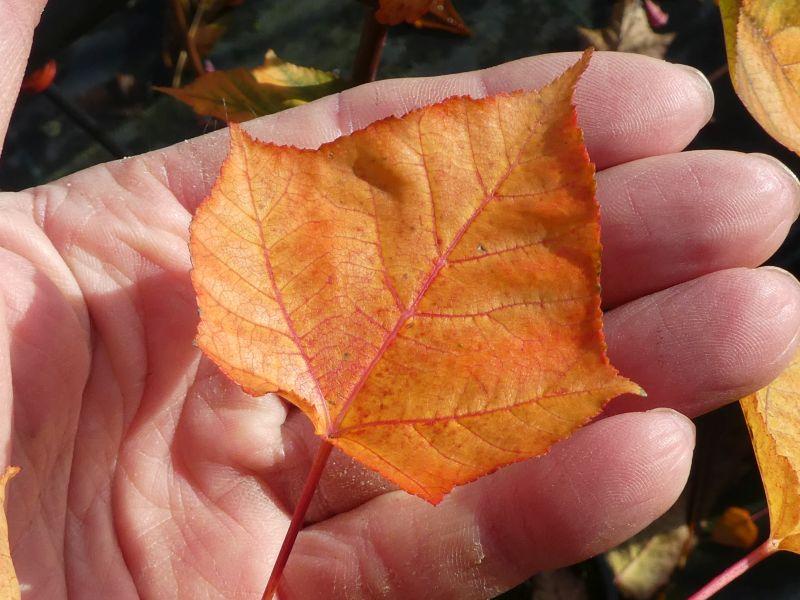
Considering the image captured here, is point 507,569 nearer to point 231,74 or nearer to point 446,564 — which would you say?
point 446,564

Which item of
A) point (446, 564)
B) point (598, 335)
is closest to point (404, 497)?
point (446, 564)

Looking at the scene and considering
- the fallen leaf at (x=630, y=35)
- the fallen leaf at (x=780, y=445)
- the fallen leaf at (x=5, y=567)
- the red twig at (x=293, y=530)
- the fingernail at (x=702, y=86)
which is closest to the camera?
the fallen leaf at (x=5, y=567)

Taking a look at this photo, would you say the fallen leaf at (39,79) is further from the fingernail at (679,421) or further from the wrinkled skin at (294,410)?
the fingernail at (679,421)

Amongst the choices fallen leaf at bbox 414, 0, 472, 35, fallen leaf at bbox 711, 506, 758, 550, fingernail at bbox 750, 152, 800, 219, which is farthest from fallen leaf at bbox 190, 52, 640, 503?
fallen leaf at bbox 414, 0, 472, 35

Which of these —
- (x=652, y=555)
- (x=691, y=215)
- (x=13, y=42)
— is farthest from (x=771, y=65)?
(x=13, y=42)

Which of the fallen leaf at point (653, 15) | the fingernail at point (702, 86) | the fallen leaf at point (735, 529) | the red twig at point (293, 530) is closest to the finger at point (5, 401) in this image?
the red twig at point (293, 530)

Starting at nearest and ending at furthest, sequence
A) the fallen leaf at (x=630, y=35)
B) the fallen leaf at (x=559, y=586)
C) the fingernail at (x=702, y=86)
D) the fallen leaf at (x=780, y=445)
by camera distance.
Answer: the fallen leaf at (x=780, y=445), the fingernail at (x=702, y=86), the fallen leaf at (x=559, y=586), the fallen leaf at (x=630, y=35)

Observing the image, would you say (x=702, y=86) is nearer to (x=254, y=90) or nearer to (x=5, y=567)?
(x=254, y=90)
